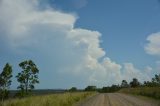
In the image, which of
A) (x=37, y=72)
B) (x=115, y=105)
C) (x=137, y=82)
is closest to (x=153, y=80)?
(x=137, y=82)

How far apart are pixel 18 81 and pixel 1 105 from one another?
5432 centimetres

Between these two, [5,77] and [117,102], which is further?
[5,77]

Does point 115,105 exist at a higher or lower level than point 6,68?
lower

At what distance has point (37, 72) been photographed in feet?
252

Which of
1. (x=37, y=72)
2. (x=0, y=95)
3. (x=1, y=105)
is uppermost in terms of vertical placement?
(x=37, y=72)

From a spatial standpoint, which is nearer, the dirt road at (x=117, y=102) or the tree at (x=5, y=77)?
the dirt road at (x=117, y=102)

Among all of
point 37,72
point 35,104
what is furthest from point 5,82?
point 35,104

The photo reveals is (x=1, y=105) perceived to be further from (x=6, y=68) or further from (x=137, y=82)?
(x=137, y=82)

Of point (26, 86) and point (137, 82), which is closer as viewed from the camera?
point (26, 86)

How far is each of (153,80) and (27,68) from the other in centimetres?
6993

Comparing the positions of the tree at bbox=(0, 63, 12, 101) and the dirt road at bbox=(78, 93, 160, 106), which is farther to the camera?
the tree at bbox=(0, 63, 12, 101)

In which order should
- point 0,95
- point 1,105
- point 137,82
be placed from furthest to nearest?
point 137,82 → point 0,95 → point 1,105

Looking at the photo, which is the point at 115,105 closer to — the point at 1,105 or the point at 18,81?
the point at 1,105

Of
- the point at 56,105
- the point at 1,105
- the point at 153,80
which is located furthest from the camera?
the point at 153,80
